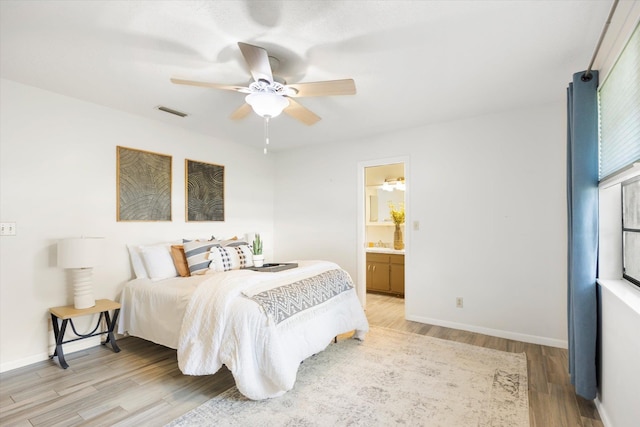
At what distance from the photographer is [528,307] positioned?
3.32 m

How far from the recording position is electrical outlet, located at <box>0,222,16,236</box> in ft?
8.76

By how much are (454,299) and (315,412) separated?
234 cm

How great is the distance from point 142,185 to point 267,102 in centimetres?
216

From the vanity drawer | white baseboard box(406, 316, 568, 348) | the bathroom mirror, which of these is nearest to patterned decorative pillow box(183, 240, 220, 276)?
white baseboard box(406, 316, 568, 348)

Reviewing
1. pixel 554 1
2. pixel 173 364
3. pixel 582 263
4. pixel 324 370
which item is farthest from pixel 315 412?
pixel 554 1

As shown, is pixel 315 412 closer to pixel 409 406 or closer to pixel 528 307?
pixel 409 406

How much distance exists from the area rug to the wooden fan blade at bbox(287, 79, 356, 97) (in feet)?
7.14

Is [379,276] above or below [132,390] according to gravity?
above

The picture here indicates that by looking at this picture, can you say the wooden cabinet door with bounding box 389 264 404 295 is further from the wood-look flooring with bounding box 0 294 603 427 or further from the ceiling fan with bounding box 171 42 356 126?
the ceiling fan with bounding box 171 42 356 126

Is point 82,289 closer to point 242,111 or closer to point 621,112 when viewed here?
point 242,111

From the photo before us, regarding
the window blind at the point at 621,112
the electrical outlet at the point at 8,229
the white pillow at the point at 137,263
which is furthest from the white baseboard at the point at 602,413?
the electrical outlet at the point at 8,229

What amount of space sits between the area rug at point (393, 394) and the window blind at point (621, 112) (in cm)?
167

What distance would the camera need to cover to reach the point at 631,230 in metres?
1.96

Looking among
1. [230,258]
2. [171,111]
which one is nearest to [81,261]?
[230,258]
